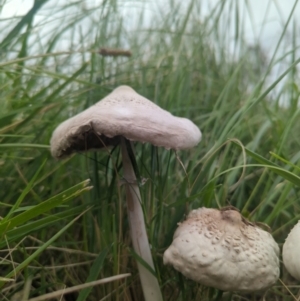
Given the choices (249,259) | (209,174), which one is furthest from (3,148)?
(249,259)

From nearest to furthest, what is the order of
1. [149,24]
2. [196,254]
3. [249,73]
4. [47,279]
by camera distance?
[196,254] → [47,279] → [249,73] → [149,24]

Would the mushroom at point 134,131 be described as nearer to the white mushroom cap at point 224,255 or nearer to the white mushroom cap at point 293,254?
the white mushroom cap at point 224,255

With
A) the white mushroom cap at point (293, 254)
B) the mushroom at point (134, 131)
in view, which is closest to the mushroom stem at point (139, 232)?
the mushroom at point (134, 131)

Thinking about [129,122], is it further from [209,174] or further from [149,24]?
[149,24]

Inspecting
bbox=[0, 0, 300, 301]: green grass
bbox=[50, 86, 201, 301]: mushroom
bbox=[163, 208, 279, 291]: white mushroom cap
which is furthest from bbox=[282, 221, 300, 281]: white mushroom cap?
bbox=[50, 86, 201, 301]: mushroom

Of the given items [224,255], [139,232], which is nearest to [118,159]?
[139,232]

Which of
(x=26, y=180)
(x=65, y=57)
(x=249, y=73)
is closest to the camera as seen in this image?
(x=26, y=180)

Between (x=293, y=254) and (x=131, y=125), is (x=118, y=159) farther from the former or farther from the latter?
(x=293, y=254)
